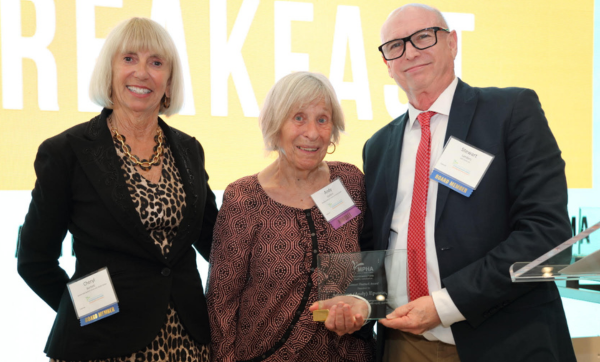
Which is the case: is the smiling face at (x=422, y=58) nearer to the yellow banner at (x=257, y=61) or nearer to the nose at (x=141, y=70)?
the nose at (x=141, y=70)

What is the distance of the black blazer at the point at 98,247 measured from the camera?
1989mm

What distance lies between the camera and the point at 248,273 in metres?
2.30

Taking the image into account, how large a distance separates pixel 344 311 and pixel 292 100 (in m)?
0.98

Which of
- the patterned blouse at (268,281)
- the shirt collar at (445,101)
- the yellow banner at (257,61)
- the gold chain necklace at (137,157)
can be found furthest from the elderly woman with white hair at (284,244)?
the yellow banner at (257,61)

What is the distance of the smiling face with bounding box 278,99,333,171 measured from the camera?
234 centimetres

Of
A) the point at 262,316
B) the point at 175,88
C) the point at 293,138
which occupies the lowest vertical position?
the point at 262,316

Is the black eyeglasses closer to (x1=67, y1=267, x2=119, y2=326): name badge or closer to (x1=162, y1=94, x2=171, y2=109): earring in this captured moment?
(x1=162, y1=94, x2=171, y2=109): earring

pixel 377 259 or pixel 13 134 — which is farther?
pixel 13 134

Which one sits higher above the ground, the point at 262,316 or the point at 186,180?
the point at 186,180

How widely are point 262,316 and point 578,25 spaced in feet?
14.9

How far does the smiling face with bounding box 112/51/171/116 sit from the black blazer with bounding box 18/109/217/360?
17 centimetres

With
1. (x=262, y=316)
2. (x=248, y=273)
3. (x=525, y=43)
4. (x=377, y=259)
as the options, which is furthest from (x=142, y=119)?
(x=525, y=43)

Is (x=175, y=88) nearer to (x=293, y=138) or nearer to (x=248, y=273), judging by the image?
(x=293, y=138)

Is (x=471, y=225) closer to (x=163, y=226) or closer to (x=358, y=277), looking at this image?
(x=358, y=277)
